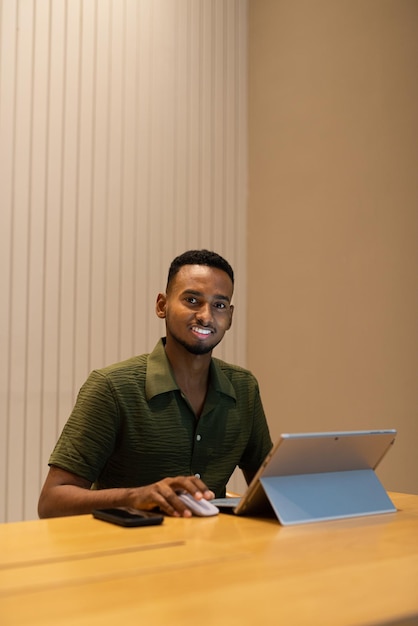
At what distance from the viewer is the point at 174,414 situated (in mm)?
1908

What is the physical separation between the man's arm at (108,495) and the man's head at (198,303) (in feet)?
1.43

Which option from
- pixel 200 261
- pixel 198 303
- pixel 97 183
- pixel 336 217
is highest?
A: pixel 97 183

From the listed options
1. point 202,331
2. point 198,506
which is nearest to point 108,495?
point 198,506

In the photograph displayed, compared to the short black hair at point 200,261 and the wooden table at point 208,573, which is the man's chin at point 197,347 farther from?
the wooden table at point 208,573

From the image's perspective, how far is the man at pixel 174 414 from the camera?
70.3 inches

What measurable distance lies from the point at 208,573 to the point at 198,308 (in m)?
1.03

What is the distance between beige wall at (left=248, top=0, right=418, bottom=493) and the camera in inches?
125

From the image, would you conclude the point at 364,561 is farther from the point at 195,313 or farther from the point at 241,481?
the point at 241,481

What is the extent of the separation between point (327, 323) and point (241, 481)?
2.79 feet

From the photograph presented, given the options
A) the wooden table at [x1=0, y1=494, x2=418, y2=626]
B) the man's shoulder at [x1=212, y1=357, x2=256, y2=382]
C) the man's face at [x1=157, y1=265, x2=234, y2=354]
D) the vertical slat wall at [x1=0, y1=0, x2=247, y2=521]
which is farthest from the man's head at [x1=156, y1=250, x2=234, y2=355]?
the vertical slat wall at [x1=0, y1=0, x2=247, y2=521]

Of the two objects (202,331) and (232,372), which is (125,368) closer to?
(202,331)

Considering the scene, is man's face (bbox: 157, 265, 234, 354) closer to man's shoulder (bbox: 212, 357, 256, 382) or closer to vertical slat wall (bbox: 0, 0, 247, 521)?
man's shoulder (bbox: 212, 357, 256, 382)

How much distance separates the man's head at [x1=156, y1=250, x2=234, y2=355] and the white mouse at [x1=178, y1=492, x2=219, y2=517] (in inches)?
20.8

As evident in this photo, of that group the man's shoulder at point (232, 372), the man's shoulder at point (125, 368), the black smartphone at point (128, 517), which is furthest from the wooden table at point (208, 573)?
the man's shoulder at point (232, 372)
